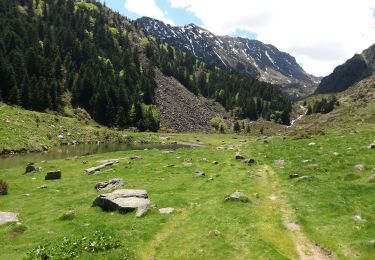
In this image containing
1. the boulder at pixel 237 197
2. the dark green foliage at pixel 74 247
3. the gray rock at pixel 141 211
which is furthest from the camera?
A: the boulder at pixel 237 197

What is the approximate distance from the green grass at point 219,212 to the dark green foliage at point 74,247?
0.54 meters

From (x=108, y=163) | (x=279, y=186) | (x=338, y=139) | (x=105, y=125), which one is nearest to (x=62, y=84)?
(x=105, y=125)

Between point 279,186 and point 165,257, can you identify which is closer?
point 165,257

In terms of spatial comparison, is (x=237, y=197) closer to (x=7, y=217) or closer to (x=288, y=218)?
(x=288, y=218)

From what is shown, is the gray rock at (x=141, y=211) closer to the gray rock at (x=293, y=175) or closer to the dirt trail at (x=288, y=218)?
the dirt trail at (x=288, y=218)

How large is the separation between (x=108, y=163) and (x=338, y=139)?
29.1m

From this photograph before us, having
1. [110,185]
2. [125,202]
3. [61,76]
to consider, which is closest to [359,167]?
[125,202]

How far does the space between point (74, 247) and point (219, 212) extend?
9716 mm

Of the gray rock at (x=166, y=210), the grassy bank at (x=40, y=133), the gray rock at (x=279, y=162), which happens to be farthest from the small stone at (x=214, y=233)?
the grassy bank at (x=40, y=133)

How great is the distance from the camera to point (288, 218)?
24.6 meters

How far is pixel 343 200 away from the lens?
2591 centimetres

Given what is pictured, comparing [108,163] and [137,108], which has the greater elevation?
[137,108]

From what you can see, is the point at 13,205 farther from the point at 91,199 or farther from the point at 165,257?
the point at 165,257

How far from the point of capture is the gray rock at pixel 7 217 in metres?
25.6
